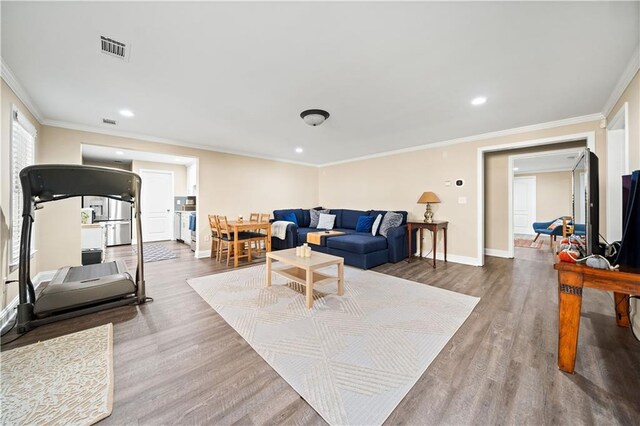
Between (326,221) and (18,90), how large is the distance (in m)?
5.10

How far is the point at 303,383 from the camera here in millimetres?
1494

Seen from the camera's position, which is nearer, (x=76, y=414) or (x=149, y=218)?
(x=76, y=414)

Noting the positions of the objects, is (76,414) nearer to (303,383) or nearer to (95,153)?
(303,383)

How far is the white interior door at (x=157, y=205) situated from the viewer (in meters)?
6.97

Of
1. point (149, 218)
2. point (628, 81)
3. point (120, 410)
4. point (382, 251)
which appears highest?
point (628, 81)

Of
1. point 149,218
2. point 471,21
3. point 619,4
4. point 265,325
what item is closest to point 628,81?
point 619,4

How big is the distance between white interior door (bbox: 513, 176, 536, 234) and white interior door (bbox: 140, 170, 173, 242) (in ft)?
38.3

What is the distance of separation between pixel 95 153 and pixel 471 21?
7671 millimetres

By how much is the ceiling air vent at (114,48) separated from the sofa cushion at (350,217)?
4697mm

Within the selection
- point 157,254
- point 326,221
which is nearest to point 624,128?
point 326,221

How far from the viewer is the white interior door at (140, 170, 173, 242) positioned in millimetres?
6973

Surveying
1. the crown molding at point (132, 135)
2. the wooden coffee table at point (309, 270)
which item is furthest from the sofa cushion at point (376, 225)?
the crown molding at point (132, 135)

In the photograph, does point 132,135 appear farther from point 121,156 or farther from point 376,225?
point 376,225

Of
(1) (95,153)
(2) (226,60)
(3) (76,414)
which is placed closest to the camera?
(3) (76,414)
